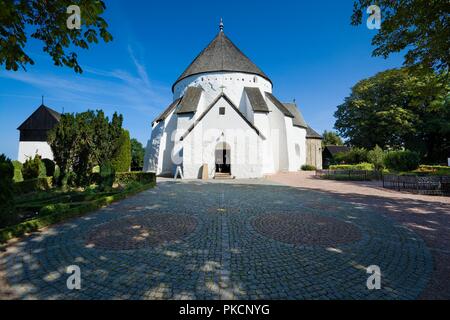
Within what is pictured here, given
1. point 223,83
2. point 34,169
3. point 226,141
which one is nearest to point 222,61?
point 223,83

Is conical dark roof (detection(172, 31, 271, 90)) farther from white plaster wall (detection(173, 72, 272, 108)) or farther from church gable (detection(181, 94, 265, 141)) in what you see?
church gable (detection(181, 94, 265, 141))

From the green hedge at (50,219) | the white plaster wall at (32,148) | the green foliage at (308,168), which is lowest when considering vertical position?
the green hedge at (50,219)

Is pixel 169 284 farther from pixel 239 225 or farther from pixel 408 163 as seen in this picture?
pixel 408 163

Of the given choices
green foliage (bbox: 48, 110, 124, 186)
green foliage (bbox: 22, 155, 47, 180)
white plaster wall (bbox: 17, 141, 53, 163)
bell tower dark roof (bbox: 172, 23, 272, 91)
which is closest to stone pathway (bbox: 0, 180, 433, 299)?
green foliage (bbox: 48, 110, 124, 186)

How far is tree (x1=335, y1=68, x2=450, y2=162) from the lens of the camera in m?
27.2

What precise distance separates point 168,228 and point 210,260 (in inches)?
81.6

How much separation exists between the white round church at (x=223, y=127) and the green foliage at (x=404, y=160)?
1016cm

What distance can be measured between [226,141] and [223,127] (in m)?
1.33

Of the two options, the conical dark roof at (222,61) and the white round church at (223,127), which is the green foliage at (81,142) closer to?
the white round church at (223,127)

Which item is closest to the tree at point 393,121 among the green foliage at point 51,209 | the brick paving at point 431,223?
the brick paving at point 431,223

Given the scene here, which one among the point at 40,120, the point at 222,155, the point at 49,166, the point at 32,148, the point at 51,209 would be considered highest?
the point at 40,120

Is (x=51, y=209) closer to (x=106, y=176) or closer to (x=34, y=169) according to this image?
(x=106, y=176)

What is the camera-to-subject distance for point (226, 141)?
58.2 ft

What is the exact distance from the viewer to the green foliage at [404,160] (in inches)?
669
